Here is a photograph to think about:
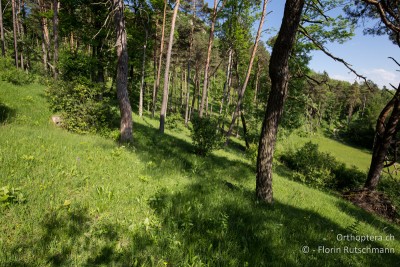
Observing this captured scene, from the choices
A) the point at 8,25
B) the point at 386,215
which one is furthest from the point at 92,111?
the point at 8,25

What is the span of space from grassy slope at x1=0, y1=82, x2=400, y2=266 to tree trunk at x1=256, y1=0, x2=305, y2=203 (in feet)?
2.39

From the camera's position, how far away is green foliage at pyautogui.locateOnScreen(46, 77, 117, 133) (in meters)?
9.83

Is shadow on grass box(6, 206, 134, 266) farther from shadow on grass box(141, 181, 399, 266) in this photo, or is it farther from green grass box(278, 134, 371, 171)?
green grass box(278, 134, 371, 171)

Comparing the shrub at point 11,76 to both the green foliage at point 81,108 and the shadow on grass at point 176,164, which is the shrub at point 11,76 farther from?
the shadow on grass at point 176,164

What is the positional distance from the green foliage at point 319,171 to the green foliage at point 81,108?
1160 centimetres

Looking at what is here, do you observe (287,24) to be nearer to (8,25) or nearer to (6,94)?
(6,94)

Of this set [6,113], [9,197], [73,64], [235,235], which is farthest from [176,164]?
[73,64]

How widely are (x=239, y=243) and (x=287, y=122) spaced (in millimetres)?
17825

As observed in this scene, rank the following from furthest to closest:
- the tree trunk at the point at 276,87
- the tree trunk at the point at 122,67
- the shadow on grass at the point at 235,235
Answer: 1. the tree trunk at the point at 122,67
2. the tree trunk at the point at 276,87
3. the shadow on grass at the point at 235,235

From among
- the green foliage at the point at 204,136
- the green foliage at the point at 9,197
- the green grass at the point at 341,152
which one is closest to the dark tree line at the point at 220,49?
the green foliage at the point at 204,136

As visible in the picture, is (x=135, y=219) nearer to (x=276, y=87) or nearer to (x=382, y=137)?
(x=276, y=87)

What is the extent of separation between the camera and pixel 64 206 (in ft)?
12.1

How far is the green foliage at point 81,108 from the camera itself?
9828 millimetres


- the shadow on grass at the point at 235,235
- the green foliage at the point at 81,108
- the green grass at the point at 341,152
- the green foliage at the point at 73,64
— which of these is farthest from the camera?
the green grass at the point at 341,152
